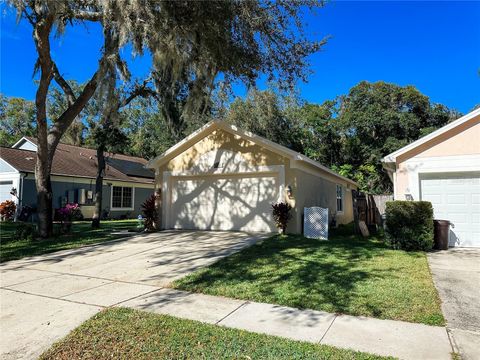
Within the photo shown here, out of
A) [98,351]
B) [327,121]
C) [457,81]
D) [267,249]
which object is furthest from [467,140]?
[327,121]

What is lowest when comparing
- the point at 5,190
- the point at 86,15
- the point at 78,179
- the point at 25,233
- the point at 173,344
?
the point at 173,344

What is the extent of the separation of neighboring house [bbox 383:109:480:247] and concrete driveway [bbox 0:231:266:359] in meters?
5.10

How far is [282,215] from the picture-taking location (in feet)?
36.8

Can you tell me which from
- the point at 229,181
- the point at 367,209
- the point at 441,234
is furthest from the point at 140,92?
→ the point at 441,234

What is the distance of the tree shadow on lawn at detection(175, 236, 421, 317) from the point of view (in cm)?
509

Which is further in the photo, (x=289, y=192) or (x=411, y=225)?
(x=289, y=192)

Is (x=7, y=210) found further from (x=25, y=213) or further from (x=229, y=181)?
(x=229, y=181)

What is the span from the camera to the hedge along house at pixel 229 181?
38.4ft

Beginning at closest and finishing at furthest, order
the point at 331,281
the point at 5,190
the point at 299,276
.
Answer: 1. the point at 331,281
2. the point at 299,276
3. the point at 5,190

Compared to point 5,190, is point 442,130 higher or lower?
higher

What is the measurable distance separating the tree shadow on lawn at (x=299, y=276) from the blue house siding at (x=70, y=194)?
49.5ft

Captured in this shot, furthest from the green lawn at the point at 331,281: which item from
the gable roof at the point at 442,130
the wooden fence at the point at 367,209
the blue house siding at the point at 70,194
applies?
the blue house siding at the point at 70,194

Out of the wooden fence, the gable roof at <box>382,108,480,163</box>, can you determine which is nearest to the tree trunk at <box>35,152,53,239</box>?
the wooden fence

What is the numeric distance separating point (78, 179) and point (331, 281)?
741 inches
